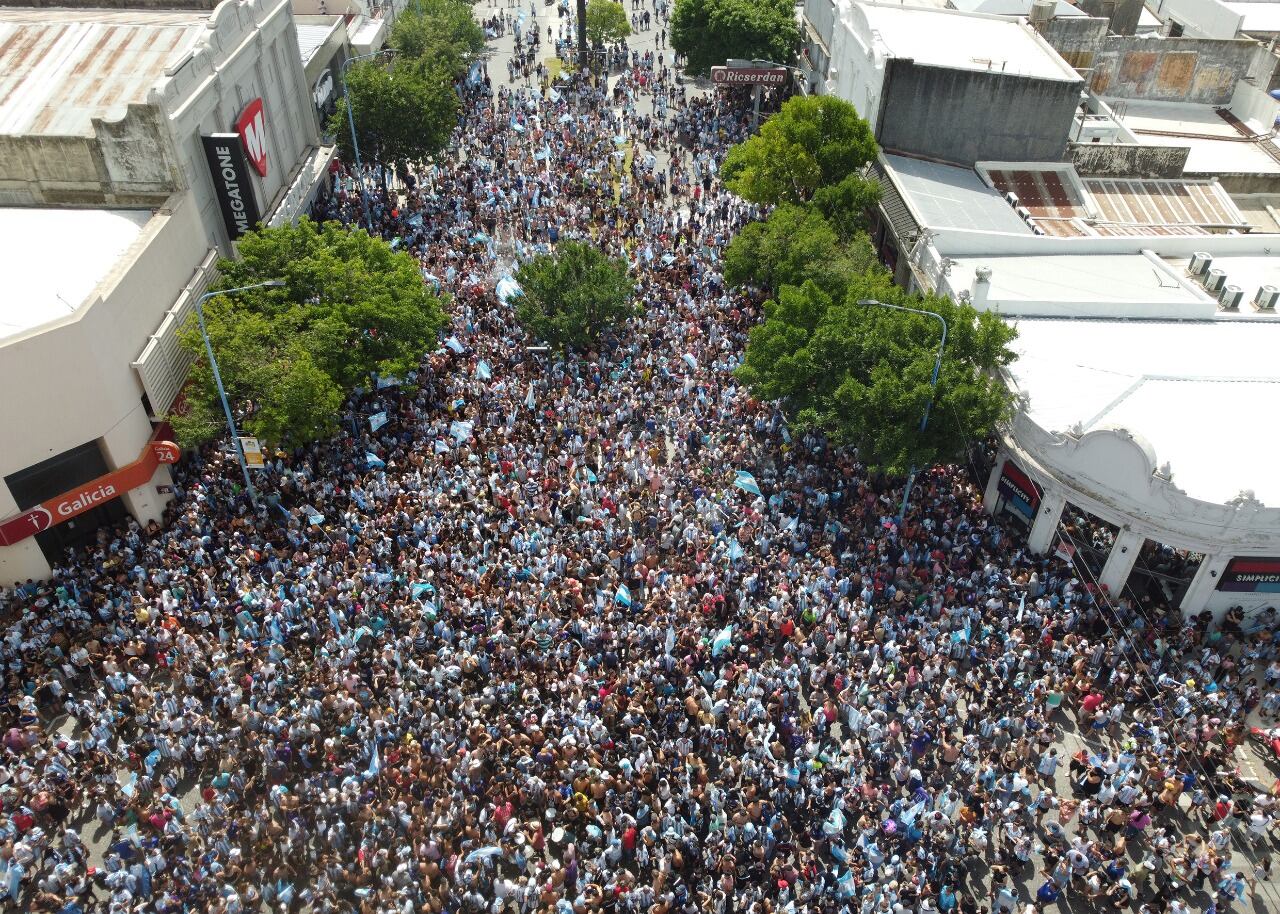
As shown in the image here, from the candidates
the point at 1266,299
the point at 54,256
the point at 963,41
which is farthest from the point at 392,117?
the point at 1266,299

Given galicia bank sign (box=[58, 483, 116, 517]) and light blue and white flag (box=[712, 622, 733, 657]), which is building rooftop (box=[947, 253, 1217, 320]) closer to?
light blue and white flag (box=[712, 622, 733, 657])

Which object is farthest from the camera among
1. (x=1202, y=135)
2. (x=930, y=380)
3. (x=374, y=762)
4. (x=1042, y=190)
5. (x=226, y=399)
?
(x=1202, y=135)

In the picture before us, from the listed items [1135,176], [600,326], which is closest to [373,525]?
[600,326]

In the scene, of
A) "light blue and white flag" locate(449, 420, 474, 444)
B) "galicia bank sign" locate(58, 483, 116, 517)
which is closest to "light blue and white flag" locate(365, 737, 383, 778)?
"light blue and white flag" locate(449, 420, 474, 444)

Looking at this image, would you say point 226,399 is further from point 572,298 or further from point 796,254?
point 796,254

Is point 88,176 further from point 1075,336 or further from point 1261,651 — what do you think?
point 1261,651

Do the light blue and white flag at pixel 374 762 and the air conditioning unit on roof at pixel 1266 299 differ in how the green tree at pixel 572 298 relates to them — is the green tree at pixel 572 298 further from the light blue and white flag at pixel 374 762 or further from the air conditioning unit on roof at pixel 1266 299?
the air conditioning unit on roof at pixel 1266 299
